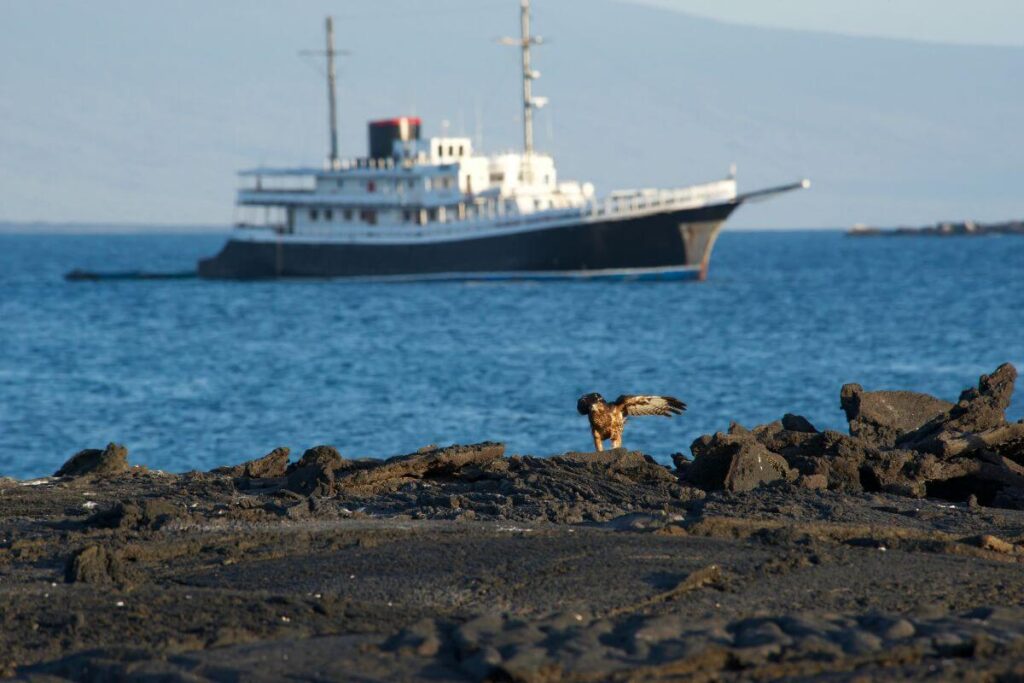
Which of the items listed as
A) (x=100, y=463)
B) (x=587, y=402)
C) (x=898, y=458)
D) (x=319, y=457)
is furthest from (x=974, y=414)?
(x=100, y=463)

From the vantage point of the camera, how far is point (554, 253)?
59781 millimetres

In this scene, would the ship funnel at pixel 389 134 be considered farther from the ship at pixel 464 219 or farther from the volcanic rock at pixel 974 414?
the volcanic rock at pixel 974 414

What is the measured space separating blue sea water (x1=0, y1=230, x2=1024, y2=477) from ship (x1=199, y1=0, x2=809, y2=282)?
1.20 metres

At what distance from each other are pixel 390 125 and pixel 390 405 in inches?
1570

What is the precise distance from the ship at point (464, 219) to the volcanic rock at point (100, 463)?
48.0 m

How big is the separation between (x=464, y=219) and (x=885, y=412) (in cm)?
5180

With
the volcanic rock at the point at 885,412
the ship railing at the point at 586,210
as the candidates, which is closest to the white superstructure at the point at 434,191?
the ship railing at the point at 586,210

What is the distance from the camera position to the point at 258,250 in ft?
222

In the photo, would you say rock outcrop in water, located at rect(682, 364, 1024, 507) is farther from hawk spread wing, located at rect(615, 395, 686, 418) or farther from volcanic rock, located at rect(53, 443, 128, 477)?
volcanic rock, located at rect(53, 443, 128, 477)

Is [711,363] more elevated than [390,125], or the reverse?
[390,125]

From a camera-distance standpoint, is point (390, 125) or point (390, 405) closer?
point (390, 405)

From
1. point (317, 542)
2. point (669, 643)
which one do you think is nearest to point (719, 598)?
point (669, 643)

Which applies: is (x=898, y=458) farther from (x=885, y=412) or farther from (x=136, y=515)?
(x=136, y=515)

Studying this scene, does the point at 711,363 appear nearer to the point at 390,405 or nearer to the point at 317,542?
the point at 390,405
